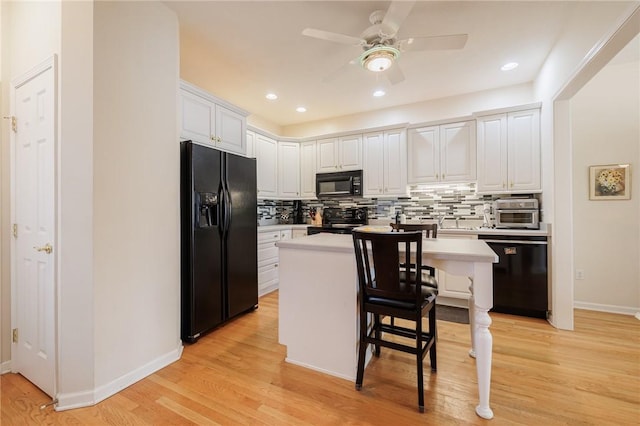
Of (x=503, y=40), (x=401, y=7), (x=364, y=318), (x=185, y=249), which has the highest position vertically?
(x=503, y=40)

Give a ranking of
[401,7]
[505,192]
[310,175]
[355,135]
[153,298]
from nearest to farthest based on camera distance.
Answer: [401,7] → [153,298] → [505,192] → [355,135] → [310,175]

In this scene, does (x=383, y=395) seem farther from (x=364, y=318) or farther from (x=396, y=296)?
(x=396, y=296)

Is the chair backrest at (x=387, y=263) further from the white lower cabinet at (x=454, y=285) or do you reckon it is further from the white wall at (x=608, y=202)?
the white wall at (x=608, y=202)

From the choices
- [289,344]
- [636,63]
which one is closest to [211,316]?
[289,344]

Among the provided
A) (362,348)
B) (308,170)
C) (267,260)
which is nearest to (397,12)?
(362,348)

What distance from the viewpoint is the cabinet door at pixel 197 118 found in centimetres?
258

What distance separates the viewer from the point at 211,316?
8.46 feet

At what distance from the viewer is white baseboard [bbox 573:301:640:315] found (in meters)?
3.04

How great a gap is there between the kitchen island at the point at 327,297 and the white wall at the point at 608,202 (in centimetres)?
225

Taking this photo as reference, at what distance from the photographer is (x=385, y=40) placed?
2133mm

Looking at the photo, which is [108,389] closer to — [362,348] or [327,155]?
[362,348]

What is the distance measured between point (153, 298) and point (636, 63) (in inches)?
211

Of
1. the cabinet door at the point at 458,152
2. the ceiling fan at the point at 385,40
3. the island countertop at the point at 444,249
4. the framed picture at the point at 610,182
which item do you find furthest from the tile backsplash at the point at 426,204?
the ceiling fan at the point at 385,40

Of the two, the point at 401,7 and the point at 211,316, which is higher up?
the point at 401,7
